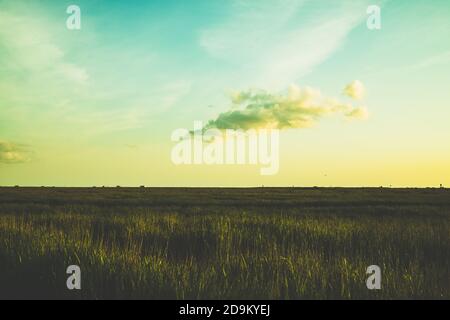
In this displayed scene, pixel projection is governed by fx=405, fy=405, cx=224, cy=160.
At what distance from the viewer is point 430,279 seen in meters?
5.49

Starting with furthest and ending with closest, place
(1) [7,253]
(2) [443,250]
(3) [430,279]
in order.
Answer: (2) [443,250] < (1) [7,253] < (3) [430,279]

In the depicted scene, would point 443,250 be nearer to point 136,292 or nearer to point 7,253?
point 136,292

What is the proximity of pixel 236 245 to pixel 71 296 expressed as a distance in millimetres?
4314

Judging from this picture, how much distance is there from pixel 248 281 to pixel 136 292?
1374 mm

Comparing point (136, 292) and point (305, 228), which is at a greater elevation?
point (305, 228)

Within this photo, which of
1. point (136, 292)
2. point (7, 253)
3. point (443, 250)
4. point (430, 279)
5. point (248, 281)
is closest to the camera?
point (136, 292)

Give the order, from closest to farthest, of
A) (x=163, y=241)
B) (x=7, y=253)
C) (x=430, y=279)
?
(x=430, y=279) < (x=7, y=253) < (x=163, y=241)

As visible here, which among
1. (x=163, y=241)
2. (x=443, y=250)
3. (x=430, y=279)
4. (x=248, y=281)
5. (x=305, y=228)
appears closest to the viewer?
(x=248, y=281)
